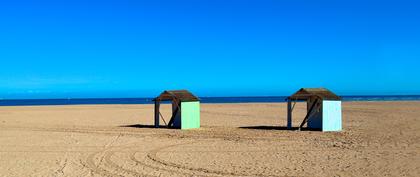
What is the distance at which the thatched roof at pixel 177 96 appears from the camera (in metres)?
20.8

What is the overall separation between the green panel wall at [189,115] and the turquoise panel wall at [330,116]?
519cm

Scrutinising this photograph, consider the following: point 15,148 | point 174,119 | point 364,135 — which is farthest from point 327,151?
point 174,119

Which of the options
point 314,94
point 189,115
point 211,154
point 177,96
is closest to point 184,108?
point 189,115

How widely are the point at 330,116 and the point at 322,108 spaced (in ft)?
1.49

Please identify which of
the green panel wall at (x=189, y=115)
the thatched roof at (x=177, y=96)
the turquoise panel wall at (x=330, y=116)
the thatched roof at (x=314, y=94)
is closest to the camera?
the turquoise panel wall at (x=330, y=116)

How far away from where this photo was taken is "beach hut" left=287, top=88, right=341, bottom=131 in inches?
754

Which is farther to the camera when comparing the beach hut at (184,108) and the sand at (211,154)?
the beach hut at (184,108)

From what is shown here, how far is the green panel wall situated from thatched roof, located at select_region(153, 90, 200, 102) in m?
0.18

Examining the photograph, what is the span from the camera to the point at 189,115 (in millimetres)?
20766

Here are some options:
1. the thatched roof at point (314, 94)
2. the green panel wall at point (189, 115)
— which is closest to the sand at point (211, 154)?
the thatched roof at point (314, 94)

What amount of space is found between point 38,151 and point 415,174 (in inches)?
352

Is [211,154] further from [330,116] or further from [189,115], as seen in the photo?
[189,115]

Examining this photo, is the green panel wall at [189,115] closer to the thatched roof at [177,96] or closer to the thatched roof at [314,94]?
the thatched roof at [177,96]

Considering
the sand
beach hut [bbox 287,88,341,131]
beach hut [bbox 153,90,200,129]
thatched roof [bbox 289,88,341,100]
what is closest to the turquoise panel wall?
beach hut [bbox 287,88,341,131]
